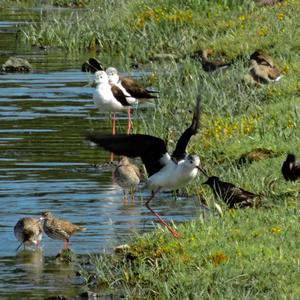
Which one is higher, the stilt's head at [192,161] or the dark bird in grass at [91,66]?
the stilt's head at [192,161]

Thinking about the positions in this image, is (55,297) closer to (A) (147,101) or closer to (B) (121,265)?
(B) (121,265)

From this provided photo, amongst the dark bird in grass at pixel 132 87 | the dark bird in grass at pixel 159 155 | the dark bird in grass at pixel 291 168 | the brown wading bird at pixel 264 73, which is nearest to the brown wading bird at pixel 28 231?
the dark bird in grass at pixel 159 155

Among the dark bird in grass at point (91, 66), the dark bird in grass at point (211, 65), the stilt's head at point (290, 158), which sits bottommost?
the dark bird in grass at point (91, 66)

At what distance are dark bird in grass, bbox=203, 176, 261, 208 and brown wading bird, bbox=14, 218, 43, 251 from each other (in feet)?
5.90

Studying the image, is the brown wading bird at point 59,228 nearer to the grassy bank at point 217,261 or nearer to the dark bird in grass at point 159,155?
the dark bird in grass at point 159,155

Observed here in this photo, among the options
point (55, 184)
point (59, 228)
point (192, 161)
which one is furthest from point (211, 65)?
point (59, 228)

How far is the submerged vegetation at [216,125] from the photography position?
10.5 meters

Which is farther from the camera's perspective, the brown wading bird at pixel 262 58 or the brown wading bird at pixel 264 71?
the brown wading bird at pixel 262 58

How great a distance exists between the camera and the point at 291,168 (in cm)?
1372

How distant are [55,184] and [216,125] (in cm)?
227

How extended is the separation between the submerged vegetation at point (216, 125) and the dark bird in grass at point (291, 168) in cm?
9

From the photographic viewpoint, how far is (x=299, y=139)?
51.0 ft

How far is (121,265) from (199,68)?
36.9ft

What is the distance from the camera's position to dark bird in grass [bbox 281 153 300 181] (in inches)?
535
